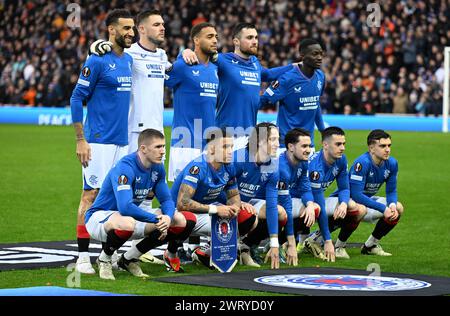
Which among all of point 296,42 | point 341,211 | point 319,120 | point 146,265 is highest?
point 296,42

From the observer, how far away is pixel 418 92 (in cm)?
3153

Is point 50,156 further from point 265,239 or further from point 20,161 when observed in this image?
point 265,239

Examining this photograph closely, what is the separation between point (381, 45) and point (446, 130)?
14.5ft

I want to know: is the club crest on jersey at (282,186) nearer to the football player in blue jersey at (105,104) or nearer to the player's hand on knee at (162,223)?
the football player in blue jersey at (105,104)

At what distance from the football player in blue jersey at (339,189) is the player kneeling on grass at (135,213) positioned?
2.10 metres

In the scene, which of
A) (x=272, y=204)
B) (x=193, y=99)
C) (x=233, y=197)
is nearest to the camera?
(x=233, y=197)

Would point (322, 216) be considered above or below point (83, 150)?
below

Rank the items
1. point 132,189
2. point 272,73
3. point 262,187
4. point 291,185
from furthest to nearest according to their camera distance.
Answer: point 272,73 < point 291,185 < point 262,187 < point 132,189

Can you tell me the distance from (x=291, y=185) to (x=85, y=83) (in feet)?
8.20

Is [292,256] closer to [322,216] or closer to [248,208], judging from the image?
→ [248,208]

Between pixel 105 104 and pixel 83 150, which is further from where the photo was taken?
pixel 105 104

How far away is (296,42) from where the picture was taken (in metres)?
35.2

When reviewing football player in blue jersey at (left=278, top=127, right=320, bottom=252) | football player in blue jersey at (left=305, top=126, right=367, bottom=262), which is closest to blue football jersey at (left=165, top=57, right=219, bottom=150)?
football player in blue jersey at (left=278, top=127, right=320, bottom=252)

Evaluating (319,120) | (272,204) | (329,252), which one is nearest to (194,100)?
(272,204)
